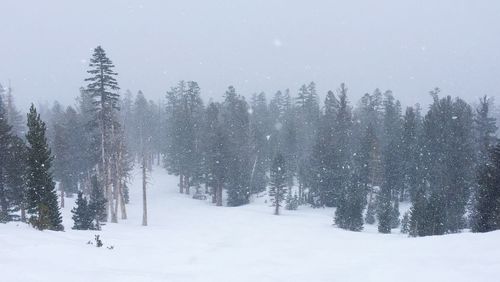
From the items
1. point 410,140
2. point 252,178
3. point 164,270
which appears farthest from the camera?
point 252,178

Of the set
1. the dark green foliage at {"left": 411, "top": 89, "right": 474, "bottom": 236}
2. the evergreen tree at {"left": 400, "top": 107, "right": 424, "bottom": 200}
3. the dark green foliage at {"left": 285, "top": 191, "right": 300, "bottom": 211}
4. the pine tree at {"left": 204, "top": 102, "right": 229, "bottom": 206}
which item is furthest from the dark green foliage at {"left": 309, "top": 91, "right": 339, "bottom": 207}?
the pine tree at {"left": 204, "top": 102, "right": 229, "bottom": 206}

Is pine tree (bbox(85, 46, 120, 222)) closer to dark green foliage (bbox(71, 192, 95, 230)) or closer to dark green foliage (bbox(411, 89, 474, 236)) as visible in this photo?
dark green foliage (bbox(71, 192, 95, 230))

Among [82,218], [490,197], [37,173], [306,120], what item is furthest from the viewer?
[306,120]

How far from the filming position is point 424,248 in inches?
593

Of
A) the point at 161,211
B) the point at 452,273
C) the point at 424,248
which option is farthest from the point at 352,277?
the point at 161,211

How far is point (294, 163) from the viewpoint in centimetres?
6512

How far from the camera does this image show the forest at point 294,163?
26.8 m

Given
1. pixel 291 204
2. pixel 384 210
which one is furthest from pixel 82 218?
pixel 291 204

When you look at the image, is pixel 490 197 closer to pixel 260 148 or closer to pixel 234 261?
pixel 234 261

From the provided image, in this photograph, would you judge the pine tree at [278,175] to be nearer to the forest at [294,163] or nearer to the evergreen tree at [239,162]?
the forest at [294,163]

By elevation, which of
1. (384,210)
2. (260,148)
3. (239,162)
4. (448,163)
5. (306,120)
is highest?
(306,120)

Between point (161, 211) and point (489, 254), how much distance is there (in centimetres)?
3709

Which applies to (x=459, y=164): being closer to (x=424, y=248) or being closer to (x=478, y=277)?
(x=424, y=248)

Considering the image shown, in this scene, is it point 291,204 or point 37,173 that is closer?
point 37,173
